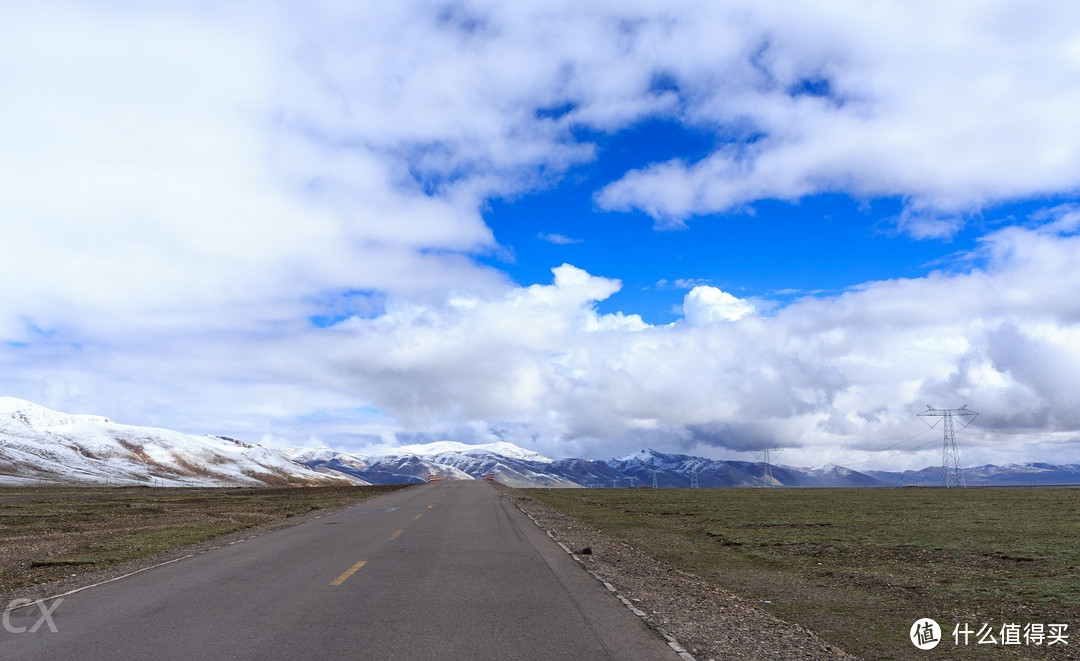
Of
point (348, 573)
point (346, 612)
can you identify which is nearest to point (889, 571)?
point (348, 573)

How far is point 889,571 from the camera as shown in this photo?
19.0m

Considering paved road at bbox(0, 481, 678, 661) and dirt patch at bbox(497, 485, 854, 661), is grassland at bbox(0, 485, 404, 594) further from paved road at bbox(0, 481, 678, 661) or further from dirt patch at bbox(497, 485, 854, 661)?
dirt patch at bbox(497, 485, 854, 661)

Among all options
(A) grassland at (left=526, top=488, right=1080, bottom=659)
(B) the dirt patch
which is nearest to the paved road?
(B) the dirt patch

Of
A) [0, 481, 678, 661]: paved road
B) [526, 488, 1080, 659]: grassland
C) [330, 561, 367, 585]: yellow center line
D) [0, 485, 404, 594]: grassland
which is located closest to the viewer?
[0, 481, 678, 661]: paved road

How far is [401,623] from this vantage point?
1027 cm

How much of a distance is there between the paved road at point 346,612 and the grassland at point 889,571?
4300 mm

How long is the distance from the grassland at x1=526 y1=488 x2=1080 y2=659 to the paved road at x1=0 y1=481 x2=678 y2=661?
14.1ft

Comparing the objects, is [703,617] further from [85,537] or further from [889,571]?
[85,537]

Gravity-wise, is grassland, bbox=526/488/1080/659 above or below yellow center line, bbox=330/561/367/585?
below

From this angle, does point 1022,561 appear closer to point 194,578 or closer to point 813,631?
point 813,631

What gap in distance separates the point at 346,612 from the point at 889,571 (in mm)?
15924

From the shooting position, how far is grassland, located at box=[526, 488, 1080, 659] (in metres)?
12.1

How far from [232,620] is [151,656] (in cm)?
201

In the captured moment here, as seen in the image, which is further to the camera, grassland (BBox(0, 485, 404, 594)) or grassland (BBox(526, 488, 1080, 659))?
grassland (BBox(0, 485, 404, 594))
